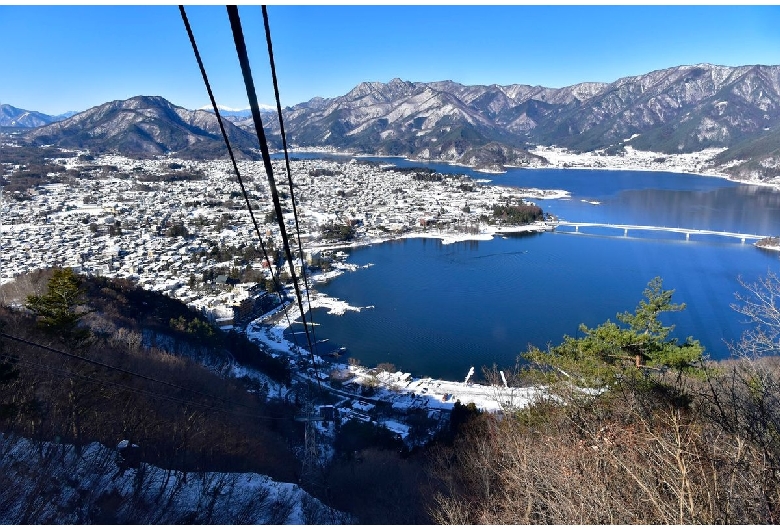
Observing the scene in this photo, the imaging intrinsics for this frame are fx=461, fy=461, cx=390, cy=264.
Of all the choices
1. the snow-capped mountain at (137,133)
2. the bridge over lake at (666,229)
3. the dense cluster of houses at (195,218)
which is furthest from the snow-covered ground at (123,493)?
the snow-capped mountain at (137,133)

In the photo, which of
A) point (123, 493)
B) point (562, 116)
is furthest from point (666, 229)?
point (562, 116)

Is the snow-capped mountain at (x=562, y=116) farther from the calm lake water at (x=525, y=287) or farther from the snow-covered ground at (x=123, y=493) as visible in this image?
the snow-covered ground at (x=123, y=493)

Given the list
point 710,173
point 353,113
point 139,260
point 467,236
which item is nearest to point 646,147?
point 710,173

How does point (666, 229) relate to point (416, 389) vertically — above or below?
above

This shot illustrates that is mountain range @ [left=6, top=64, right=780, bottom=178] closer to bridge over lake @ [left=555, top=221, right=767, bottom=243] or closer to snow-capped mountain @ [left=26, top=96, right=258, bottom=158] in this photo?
snow-capped mountain @ [left=26, top=96, right=258, bottom=158]

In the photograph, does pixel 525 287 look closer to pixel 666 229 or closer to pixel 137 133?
pixel 666 229
